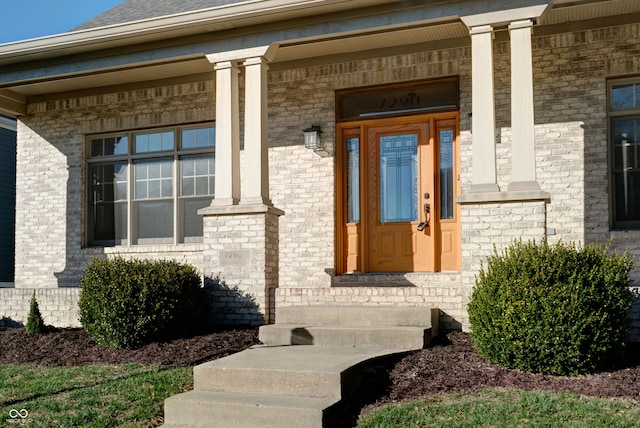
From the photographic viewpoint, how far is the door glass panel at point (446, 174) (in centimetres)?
951

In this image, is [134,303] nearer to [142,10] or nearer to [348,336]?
[348,336]

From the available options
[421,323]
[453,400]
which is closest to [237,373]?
[453,400]

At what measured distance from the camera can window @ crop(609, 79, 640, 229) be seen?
28.4 feet

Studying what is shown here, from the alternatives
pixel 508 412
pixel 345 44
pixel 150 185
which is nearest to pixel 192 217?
pixel 150 185

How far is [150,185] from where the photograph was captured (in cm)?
1124

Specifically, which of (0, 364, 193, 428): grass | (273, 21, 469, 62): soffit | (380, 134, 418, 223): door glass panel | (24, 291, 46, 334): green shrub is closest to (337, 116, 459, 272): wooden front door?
(380, 134, 418, 223): door glass panel

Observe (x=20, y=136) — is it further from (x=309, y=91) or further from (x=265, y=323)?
(x=265, y=323)

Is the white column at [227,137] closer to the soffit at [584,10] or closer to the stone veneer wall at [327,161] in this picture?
the stone veneer wall at [327,161]

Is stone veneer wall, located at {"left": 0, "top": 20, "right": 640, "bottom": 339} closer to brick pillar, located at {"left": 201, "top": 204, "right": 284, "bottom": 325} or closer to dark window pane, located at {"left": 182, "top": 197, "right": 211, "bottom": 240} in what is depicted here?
brick pillar, located at {"left": 201, "top": 204, "right": 284, "bottom": 325}

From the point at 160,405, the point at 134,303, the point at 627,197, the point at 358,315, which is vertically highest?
the point at 627,197

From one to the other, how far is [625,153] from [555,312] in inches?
156

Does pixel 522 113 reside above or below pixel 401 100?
below

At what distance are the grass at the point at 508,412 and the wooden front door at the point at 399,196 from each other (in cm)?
A: 430

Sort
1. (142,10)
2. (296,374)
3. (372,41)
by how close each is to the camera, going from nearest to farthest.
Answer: (296,374) → (372,41) → (142,10)
